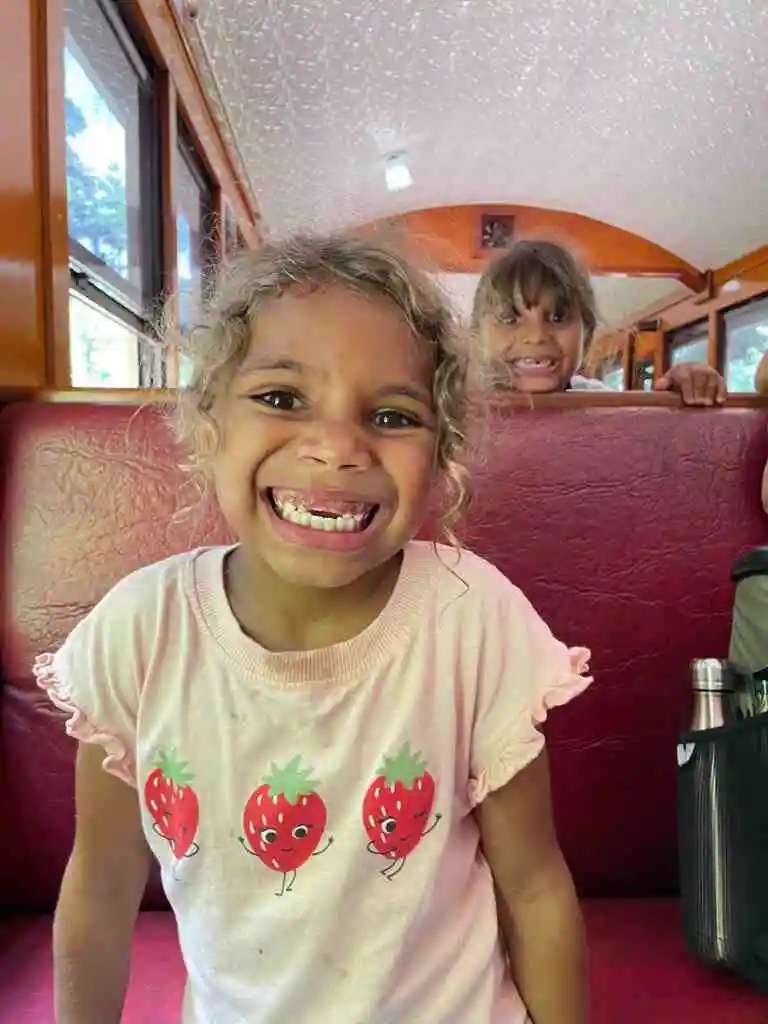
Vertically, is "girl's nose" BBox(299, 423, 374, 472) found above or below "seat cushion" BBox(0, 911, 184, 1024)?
above

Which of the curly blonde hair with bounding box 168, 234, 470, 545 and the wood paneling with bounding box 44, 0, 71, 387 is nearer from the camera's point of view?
the curly blonde hair with bounding box 168, 234, 470, 545

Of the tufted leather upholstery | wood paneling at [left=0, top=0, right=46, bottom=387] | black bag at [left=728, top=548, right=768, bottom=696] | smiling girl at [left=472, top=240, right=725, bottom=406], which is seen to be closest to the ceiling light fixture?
smiling girl at [left=472, top=240, right=725, bottom=406]

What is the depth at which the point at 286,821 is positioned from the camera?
2.22 feet

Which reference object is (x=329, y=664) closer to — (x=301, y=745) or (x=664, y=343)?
(x=301, y=745)

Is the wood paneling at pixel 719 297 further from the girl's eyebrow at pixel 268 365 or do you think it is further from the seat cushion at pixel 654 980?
the girl's eyebrow at pixel 268 365

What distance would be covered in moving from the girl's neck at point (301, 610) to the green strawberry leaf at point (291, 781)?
85 mm

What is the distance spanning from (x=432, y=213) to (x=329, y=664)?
4142mm

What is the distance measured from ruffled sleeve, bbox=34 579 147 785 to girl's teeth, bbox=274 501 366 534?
0.16 m

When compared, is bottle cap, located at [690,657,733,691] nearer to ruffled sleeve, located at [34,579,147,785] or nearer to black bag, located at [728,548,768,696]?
black bag, located at [728,548,768,696]

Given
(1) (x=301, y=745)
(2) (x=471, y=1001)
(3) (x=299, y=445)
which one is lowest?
(2) (x=471, y=1001)

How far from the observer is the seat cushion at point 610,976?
35.1 inches

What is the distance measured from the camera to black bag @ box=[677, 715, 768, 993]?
2.88 ft

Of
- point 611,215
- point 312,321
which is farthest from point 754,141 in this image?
point 312,321

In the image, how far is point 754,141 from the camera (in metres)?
3.83
